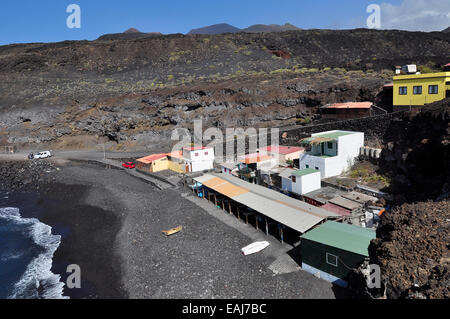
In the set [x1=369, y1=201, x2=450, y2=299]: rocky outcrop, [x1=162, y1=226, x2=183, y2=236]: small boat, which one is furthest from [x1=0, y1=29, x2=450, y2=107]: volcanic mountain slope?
[x1=369, y1=201, x2=450, y2=299]: rocky outcrop

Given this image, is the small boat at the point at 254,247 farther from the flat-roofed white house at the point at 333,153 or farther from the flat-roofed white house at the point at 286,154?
the flat-roofed white house at the point at 286,154

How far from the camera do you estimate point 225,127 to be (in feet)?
150

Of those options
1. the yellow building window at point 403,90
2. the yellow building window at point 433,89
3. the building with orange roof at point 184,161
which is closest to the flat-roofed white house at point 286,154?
the building with orange roof at point 184,161

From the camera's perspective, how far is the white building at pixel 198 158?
3266cm

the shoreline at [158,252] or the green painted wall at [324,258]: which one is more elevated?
the green painted wall at [324,258]

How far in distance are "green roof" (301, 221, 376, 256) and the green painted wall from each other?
19 cm

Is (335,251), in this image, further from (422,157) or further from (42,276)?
(42,276)

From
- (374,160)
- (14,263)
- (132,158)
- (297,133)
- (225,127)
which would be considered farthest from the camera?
(225,127)

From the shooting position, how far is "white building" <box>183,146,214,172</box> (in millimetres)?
32656

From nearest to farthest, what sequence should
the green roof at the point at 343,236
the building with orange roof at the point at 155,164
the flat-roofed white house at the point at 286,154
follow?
the green roof at the point at 343,236 < the flat-roofed white house at the point at 286,154 < the building with orange roof at the point at 155,164
